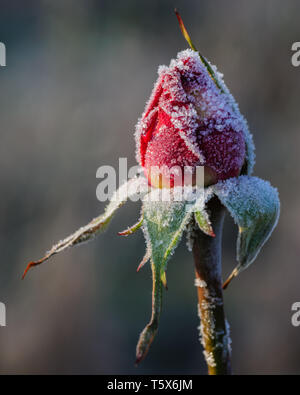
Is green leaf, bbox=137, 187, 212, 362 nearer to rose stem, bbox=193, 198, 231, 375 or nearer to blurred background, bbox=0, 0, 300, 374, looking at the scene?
rose stem, bbox=193, 198, 231, 375

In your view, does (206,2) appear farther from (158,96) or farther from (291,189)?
(158,96)

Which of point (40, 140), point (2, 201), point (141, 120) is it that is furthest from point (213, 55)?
point (141, 120)

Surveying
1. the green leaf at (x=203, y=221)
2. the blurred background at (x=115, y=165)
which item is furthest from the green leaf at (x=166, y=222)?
the blurred background at (x=115, y=165)

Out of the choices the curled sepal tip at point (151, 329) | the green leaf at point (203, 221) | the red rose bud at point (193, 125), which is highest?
the red rose bud at point (193, 125)

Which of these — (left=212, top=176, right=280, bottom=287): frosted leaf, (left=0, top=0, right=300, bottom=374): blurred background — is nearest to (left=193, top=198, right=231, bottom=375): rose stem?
(left=212, top=176, right=280, bottom=287): frosted leaf

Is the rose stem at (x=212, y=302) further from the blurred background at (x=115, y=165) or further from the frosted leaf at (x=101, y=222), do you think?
the blurred background at (x=115, y=165)

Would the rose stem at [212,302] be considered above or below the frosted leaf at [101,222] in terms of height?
below

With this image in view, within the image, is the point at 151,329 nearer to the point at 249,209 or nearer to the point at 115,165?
the point at 249,209
